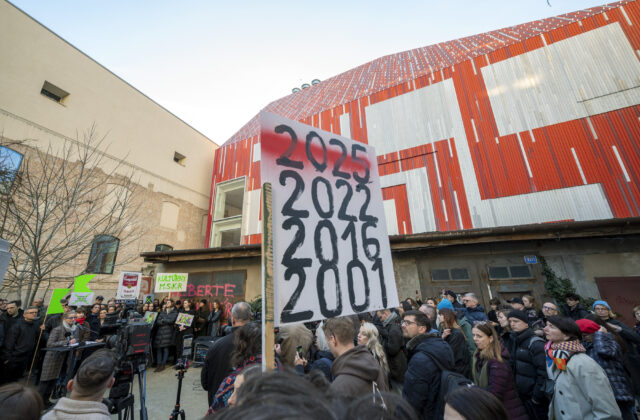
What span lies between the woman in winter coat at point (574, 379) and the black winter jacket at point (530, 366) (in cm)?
22

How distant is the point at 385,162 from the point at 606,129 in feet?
29.0

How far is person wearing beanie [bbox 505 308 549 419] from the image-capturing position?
3127mm

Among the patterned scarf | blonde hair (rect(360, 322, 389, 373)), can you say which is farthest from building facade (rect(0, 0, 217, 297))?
the patterned scarf

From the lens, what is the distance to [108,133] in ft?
56.3

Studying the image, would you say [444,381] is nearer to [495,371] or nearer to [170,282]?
[495,371]

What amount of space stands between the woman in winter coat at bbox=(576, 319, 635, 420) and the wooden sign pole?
12.8 feet

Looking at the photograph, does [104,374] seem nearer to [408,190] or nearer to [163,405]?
[163,405]

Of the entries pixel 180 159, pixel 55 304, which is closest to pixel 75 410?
pixel 55 304

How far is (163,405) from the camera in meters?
5.20

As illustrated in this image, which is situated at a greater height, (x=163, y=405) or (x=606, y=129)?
(x=606, y=129)

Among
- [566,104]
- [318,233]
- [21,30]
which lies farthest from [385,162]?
[21,30]

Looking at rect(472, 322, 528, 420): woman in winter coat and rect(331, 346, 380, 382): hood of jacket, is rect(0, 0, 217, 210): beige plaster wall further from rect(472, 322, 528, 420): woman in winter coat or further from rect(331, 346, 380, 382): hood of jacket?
rect(472, 322, 528, 420): woman in winter coat

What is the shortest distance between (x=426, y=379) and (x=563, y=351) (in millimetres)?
1432

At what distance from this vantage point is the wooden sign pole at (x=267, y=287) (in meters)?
1.44
